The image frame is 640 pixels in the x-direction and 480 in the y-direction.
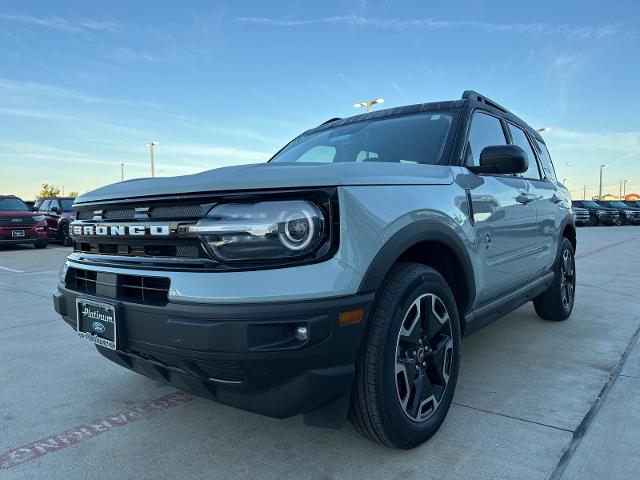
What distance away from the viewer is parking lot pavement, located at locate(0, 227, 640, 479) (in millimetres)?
2172

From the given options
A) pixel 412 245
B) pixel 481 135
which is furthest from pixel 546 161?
pixel 412 245

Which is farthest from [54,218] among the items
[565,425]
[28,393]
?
[565,425]

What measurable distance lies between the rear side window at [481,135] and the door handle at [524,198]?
1.38ft

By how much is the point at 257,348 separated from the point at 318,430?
0.99 m

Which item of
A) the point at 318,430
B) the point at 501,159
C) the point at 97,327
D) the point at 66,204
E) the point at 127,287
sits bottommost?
the point at 318,430

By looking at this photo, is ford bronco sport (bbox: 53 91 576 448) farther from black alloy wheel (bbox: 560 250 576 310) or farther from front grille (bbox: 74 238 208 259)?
black alloy wheel (bbox: 560 250 576 310)

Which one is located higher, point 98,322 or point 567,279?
point 98,322

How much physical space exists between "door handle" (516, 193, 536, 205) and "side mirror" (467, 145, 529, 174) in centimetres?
67

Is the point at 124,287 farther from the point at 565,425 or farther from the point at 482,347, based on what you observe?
the point at 482,347

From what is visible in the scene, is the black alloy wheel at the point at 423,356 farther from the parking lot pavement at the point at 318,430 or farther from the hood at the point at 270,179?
the hood at the point at 270,179

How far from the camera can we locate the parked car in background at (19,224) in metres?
13.4

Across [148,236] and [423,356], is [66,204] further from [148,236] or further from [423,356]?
[423,356]

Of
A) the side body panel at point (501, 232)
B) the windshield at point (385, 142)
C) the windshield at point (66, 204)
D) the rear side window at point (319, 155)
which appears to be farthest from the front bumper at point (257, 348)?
the windshield at point (66, 204)

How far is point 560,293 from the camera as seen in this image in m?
4.59
